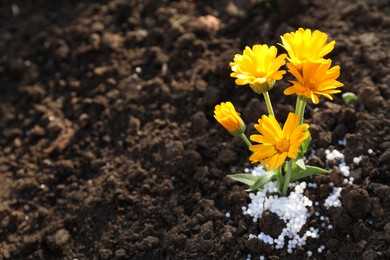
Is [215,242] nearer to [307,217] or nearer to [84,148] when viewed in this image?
[307,217]

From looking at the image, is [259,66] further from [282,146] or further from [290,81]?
[282,146]

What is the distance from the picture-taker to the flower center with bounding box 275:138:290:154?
2225mm

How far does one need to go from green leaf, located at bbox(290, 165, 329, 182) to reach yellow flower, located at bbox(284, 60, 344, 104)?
398mm

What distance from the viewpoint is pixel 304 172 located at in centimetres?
248

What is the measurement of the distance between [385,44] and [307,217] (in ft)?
3.67

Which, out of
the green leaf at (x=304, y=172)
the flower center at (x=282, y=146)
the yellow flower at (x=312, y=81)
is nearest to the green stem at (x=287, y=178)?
the green leaf at (x=304, y=172)

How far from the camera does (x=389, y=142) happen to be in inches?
103

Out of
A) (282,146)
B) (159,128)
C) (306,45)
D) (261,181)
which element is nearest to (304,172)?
(261,181)

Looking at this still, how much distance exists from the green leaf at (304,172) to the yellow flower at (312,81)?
1.31 feet

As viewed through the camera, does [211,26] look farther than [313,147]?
Yes

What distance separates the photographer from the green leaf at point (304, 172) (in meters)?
2.44

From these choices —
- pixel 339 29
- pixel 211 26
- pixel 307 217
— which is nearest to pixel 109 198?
pixel 307 217

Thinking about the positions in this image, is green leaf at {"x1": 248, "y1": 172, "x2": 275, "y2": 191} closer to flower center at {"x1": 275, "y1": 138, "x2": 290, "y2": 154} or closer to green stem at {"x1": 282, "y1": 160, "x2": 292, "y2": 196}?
green stem at {"x1": 282, "y1": 160, "x2": 292, "y2": 196}

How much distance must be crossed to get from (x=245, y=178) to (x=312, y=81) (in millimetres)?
573
